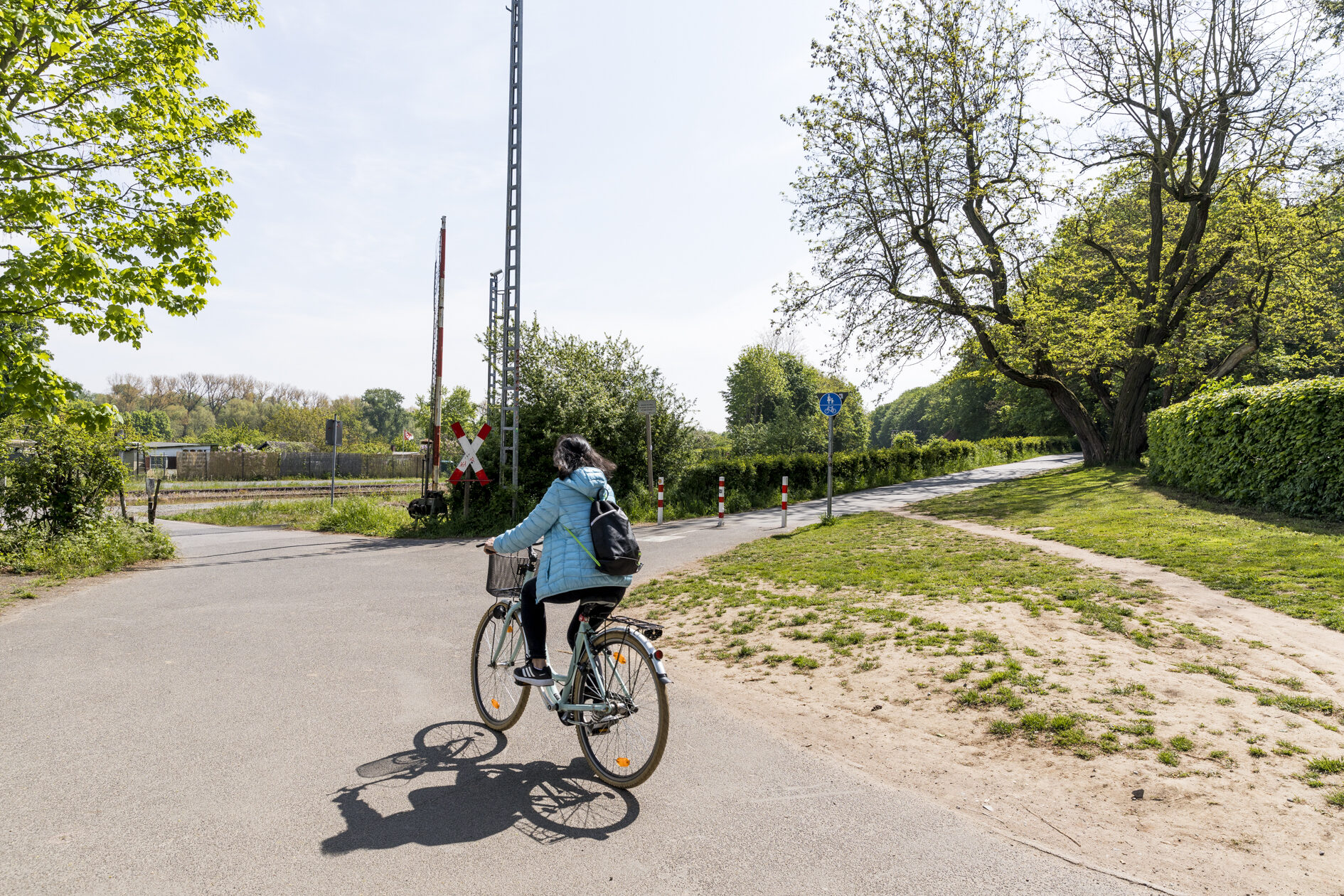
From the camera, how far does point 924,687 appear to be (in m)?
5.23

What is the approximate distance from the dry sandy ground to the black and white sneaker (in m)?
1.50

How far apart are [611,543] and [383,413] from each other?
13615 centimetres

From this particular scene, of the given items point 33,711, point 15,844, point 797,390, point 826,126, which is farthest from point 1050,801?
point 797,390

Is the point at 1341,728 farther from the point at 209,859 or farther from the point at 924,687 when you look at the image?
the point at 209,859

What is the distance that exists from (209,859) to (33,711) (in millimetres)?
2874

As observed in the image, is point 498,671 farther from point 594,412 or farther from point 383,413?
point 383,413

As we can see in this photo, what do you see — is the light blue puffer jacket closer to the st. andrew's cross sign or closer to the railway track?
the st. andrew's cross sign

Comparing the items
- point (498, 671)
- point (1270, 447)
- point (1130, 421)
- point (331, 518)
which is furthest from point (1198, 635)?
point (1130, 421)

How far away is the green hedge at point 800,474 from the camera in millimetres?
20484

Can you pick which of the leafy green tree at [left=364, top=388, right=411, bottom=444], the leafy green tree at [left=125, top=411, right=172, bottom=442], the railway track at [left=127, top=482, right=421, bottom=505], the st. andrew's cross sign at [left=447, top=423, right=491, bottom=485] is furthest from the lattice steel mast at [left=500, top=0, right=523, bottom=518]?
the leafy green tree at [left=364, top=388, right=411, bottom=444]

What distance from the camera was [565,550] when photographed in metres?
3.91

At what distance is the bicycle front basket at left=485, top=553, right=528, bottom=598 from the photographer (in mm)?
4570

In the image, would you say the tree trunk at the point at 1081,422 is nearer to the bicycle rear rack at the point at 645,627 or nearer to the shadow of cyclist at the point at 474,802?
the bicycle rear rack at the point at 645,627

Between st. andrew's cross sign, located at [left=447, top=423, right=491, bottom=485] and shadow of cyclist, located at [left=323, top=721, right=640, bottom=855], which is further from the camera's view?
st. andrew's cross sign, located at [left=447, top=423, right=491, bottom=485]
